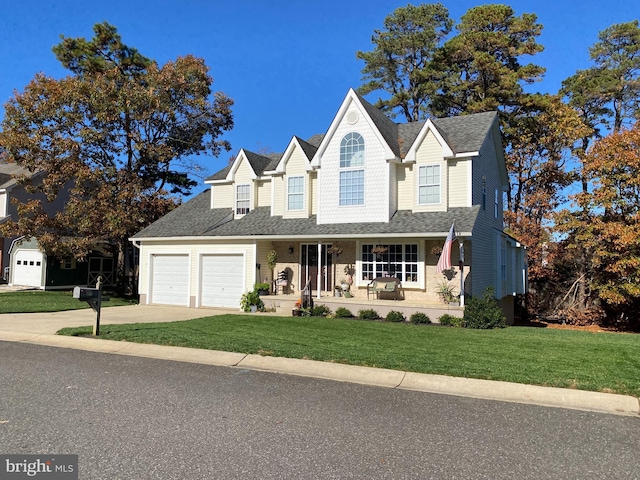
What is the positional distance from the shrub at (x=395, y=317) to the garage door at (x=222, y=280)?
262 inches

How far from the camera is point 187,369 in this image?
26.3 feet

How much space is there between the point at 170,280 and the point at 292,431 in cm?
1659

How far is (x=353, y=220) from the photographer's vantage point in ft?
57.5

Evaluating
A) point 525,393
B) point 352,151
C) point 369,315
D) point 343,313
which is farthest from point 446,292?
point 525,393

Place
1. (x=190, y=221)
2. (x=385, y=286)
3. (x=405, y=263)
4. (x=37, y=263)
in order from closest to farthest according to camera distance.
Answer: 1. (x=385, y=286)
2. (x=405, y=263)
3. (x=190, y=221)
4. (x=37, y=263)

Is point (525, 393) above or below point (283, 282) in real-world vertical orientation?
below

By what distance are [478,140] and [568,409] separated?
496 inches

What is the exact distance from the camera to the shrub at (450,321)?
13945mm

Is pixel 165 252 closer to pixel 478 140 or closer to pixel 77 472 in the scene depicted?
pixel 478 140

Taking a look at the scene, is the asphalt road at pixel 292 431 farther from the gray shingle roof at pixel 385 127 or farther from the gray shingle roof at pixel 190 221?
the gray shingle roof at pixel 190 221

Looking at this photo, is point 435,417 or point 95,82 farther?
point 95,82

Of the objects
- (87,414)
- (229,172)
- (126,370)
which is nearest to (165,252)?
(229,172)

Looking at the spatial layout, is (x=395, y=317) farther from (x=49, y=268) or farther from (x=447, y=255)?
(x=49, y=268)

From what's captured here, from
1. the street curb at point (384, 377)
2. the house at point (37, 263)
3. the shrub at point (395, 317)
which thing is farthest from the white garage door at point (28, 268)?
the shrub at point (395, 317)
